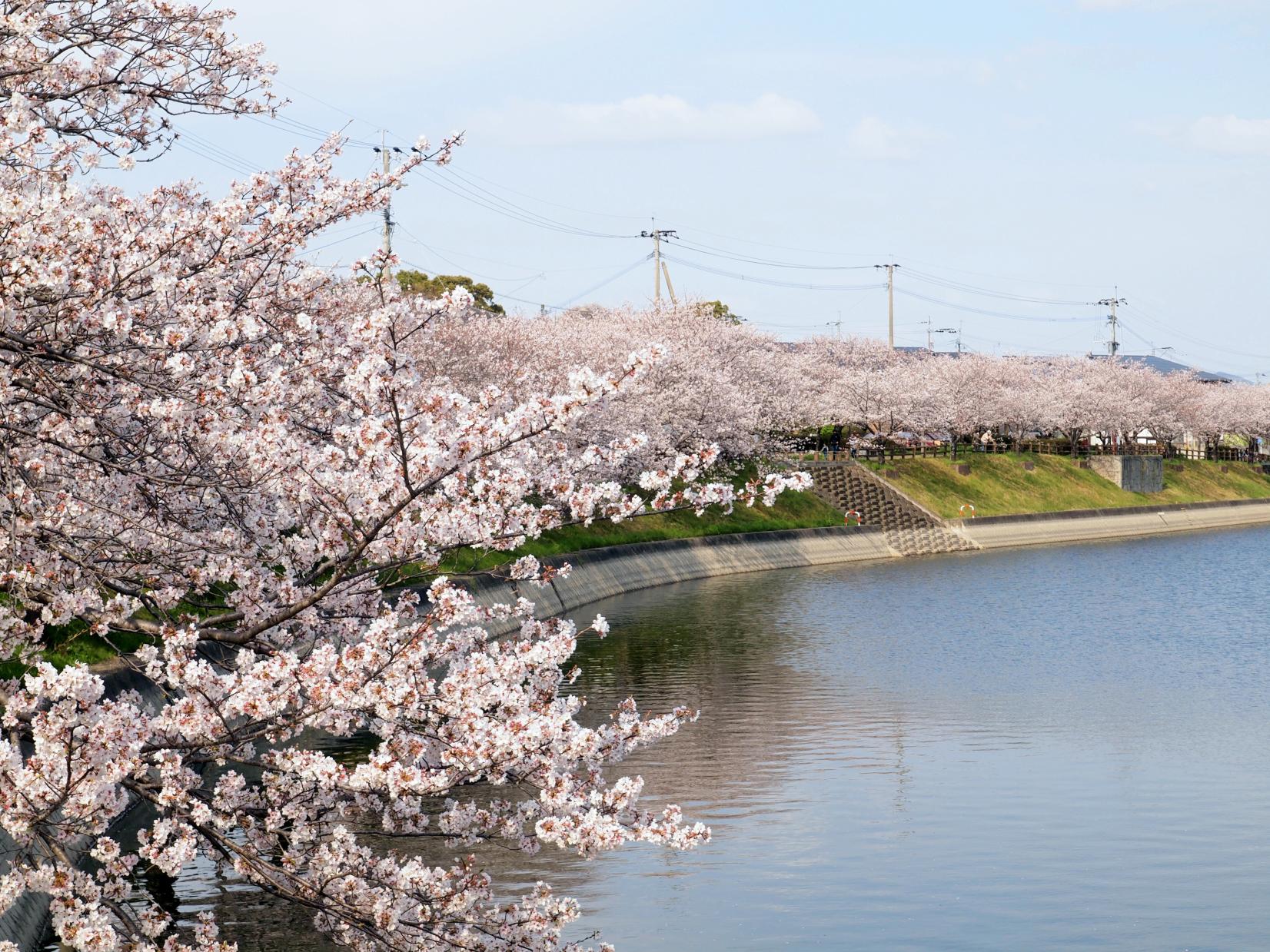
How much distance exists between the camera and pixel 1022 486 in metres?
83.4

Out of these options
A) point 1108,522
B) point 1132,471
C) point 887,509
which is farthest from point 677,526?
point 1132,471

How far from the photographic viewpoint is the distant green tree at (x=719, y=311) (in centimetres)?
8256

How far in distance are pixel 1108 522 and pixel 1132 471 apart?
1140 centimetres

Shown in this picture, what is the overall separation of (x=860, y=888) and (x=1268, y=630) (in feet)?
92.1

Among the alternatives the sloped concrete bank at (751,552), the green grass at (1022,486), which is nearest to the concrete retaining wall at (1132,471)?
the green grass at (1022,486)

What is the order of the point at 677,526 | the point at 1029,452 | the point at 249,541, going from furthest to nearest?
the point at 1029,452 < the point at 677,526 < the point at 249,541

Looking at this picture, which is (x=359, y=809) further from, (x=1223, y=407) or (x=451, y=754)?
(x=1223, y=407)

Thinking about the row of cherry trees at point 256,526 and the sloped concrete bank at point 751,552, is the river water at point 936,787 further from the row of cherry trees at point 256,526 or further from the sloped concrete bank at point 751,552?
the row of cherry trees at point 256,526

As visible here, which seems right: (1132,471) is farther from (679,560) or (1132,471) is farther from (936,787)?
(936,787)

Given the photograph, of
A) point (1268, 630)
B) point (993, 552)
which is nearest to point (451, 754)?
point (1268, 630)

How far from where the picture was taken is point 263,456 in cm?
907

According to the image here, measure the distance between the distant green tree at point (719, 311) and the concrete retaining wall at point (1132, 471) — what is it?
86.1 ft

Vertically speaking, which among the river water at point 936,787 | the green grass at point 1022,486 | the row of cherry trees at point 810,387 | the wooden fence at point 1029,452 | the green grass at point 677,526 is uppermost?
the row of cherry trees at point 810,387

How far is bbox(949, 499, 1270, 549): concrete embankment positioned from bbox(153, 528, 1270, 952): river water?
3068 centimetres
